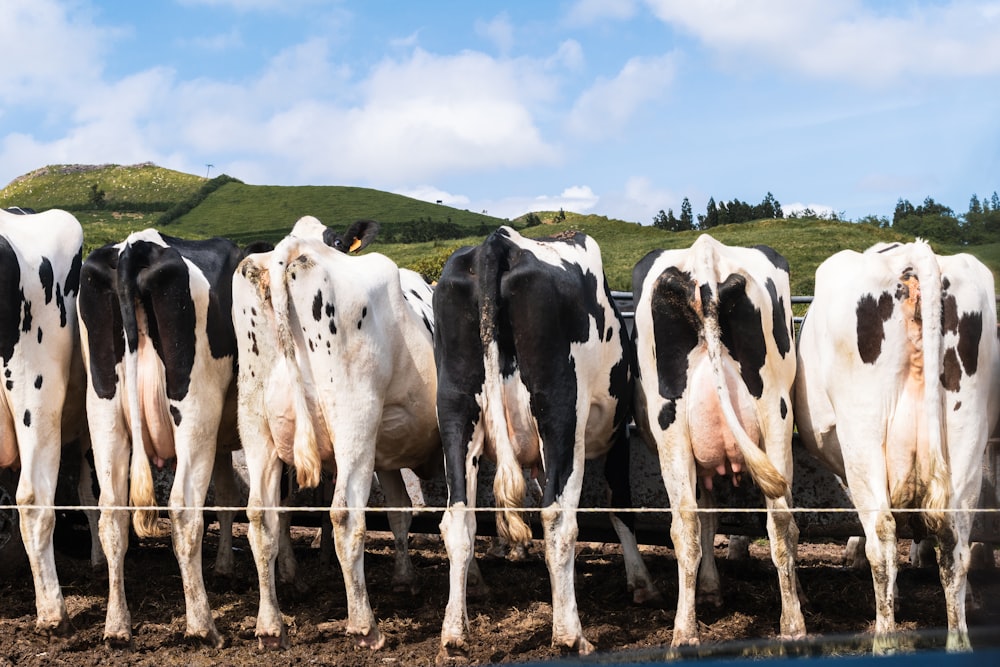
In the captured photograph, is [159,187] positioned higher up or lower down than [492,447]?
higher up

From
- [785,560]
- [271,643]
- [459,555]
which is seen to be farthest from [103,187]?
[785,560]

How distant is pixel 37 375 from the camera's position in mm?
7379

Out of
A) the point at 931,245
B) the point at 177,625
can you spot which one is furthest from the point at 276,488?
the point at 931,245

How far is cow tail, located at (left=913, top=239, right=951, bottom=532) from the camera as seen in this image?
624 cm

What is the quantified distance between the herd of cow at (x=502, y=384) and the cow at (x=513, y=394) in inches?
0.6

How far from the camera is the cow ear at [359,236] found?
927cm

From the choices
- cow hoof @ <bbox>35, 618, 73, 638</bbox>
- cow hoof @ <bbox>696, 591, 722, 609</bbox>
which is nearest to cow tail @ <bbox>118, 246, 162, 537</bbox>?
cow hoof @ <bbox>35, 618, 73, 638</bbox>

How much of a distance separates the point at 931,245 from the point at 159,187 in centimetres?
12208

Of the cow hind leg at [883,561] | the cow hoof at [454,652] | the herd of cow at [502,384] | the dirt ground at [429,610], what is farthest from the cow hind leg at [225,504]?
the cow hind leg at [883,561]

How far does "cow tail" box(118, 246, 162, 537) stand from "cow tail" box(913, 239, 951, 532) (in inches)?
190

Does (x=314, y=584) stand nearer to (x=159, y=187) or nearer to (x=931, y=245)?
(x=931, y=245)

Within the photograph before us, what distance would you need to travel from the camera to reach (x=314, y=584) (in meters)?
8.77

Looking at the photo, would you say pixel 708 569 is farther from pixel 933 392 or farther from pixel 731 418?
pixel 933 392

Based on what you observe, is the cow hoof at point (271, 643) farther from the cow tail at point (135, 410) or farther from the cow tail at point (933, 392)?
the cow tail at point (933, 392)
